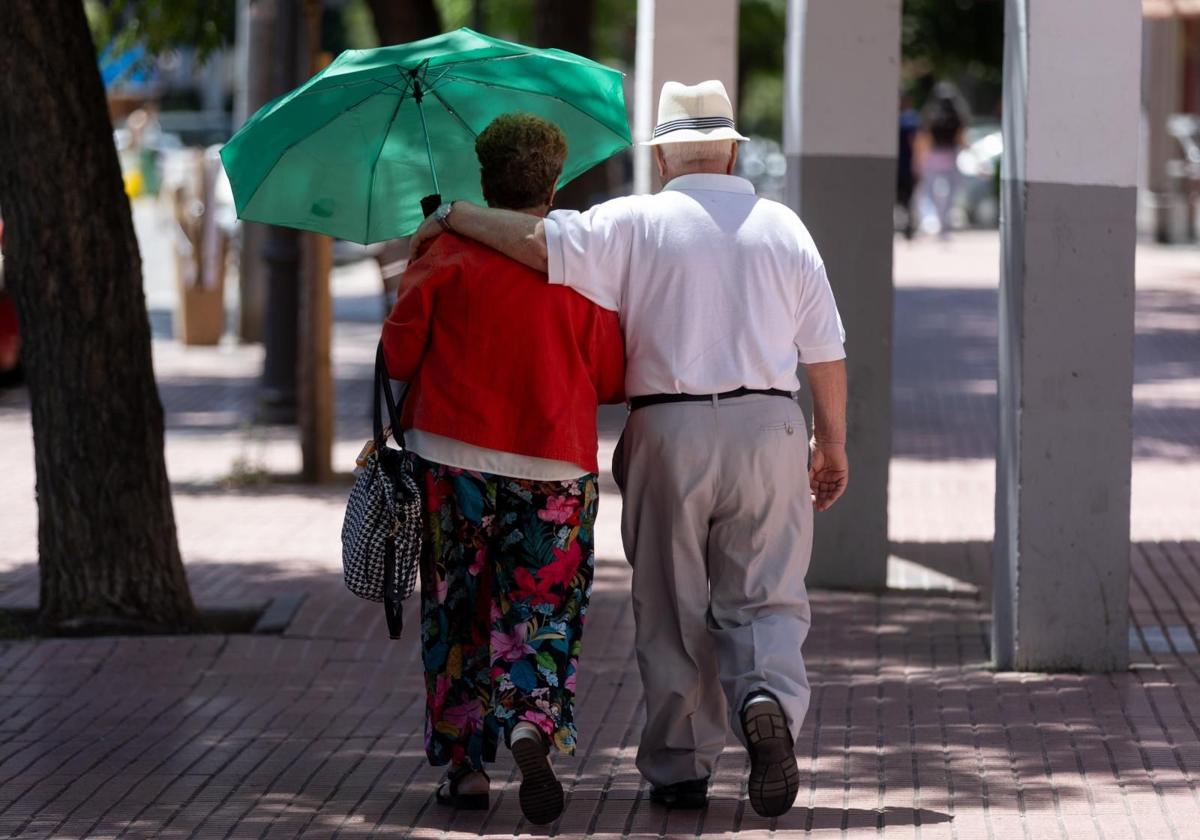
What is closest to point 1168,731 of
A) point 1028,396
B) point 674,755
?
point 1028,396

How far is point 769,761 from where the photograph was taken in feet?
16.3

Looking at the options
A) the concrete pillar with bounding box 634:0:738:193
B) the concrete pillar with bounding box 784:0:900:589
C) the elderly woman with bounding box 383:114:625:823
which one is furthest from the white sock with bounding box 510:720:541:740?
the concrete pillar with bounding box 634:0:738:193

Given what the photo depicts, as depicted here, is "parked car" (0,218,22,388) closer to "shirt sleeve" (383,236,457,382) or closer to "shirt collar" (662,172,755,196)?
"shirt sleeve" (383,236,457,382)

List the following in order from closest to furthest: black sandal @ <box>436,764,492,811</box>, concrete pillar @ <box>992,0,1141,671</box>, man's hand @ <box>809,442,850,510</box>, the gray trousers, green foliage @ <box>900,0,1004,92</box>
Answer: the gray trousers < man's hand @ <box>809,442,850,510</box> < black sandal @ <box>436,764,492,811</box> < concrete pillar @ <box>992,0,1141,671</box> < green foliage @ <box>900,0,1004,92</box>

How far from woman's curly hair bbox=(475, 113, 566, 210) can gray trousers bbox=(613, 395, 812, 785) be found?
611 millimetres

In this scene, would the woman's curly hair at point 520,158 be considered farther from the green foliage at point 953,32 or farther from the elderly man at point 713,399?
the green foliage at point 953,32

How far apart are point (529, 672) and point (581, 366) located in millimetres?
756

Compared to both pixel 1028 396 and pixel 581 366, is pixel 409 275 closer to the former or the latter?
pixel 581 366

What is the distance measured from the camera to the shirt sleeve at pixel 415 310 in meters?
5.04

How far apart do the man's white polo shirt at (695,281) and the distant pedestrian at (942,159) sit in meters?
24.9

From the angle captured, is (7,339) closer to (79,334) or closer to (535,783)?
(79,334)

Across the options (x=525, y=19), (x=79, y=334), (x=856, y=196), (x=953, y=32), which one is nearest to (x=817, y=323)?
(x=79, y=334)

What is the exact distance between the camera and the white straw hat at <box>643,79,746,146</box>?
5133mm

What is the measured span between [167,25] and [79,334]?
400 cm
